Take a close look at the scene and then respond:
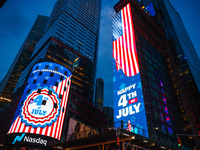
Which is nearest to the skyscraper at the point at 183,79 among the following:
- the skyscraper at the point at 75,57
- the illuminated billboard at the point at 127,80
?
the illuminated billboard at the point at 127,80

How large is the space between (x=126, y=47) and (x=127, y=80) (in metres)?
11.6

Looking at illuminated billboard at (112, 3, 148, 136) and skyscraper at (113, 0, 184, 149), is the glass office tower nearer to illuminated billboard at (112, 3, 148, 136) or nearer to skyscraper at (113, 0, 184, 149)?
skyscraper at (113, 0, 184, 149)

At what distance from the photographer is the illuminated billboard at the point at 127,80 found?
39844 millimetres

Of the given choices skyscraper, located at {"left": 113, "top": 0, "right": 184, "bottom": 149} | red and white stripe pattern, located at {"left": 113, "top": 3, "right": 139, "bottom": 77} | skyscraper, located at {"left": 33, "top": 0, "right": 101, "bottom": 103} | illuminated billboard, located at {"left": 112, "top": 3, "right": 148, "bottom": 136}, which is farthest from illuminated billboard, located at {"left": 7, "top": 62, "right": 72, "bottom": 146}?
skyscraper, located at {"left": 33, "top": 0, "right": 101, "bottom": 103}

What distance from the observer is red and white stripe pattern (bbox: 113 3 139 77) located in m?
47.3

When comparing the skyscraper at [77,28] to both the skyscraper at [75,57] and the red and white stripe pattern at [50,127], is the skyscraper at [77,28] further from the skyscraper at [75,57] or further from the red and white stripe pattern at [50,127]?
the red and white stripe pattern at [50,127]

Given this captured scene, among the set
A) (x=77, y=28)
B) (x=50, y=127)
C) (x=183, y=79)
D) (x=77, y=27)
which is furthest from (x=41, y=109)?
(x=77, y=27)

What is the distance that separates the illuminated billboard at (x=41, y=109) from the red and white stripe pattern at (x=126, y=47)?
19.0m

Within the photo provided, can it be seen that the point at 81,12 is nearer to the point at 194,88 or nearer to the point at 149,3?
the point at 149,3

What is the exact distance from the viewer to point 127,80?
46.4 meters

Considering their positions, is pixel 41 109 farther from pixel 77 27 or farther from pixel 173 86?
pixel 77 27

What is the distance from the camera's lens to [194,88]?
245 ft

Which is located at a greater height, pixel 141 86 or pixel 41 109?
pixel 141 86

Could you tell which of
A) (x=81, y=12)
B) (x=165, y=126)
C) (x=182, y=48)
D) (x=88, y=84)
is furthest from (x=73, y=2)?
(x=165, y=126)
